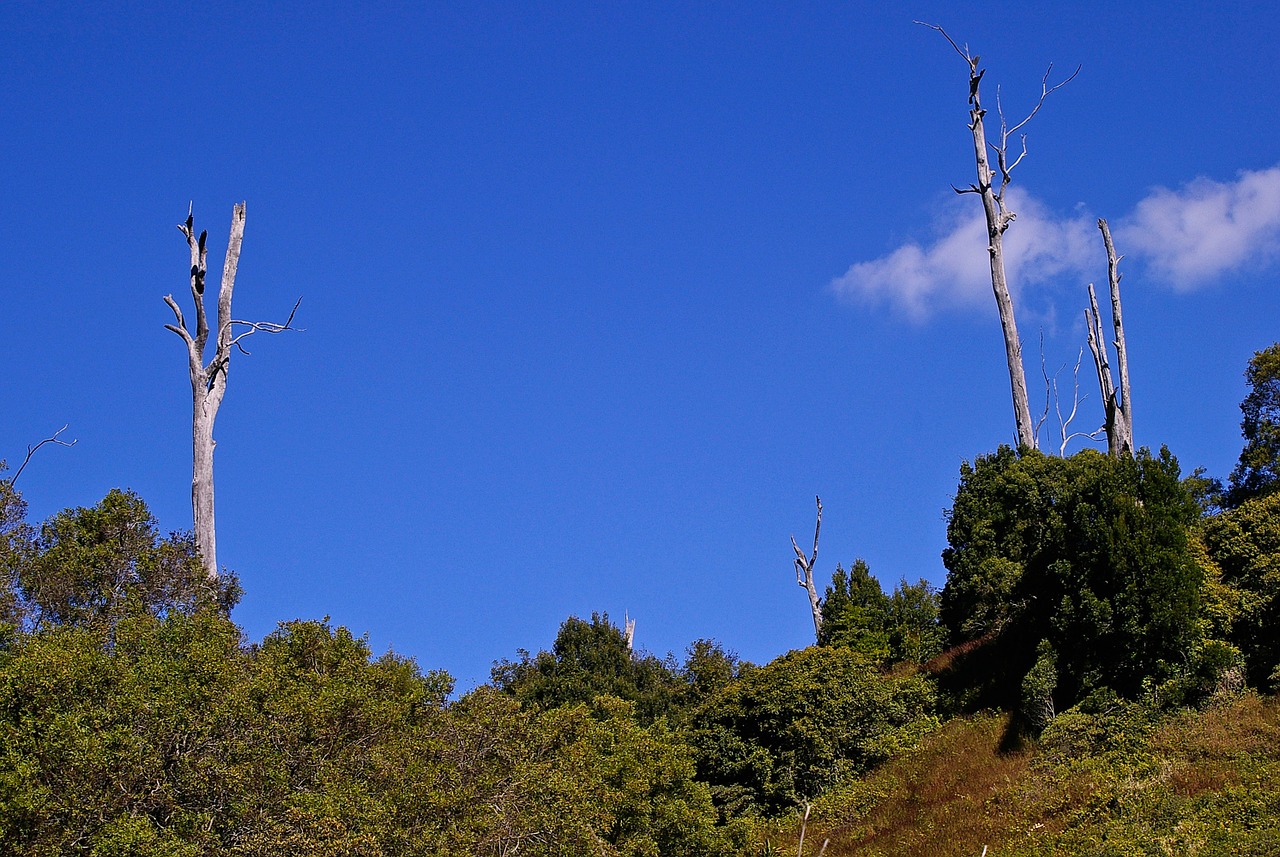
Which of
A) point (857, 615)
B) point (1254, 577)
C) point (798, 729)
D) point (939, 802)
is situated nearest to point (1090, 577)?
point (1254, 577)

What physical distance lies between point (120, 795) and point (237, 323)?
17.0m

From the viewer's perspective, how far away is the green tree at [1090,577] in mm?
22516

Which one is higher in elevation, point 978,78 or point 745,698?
point 978,78

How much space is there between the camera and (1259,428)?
1506 inches

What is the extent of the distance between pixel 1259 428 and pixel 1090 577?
60.4 ft

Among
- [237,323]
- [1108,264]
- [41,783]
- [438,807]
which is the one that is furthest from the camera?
[1108,264]

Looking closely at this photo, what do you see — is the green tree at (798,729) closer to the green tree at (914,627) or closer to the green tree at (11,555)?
the green tree at (914,627)

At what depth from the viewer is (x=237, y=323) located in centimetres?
2819

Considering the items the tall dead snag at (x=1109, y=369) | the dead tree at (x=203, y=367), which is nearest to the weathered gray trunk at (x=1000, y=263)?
the tall dead snag at (x=1109, y=369)

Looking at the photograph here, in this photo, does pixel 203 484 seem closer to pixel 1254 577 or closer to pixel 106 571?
pixel 106 571

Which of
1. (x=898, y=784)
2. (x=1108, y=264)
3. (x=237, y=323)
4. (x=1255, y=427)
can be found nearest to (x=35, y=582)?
(x=237, y=323)

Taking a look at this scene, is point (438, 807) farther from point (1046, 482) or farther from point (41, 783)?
point (1046, 482)

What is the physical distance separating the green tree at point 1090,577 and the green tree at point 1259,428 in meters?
11.3

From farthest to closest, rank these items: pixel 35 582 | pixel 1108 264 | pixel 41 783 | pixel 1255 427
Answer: pixel 1255 427
pixel 1108 264
pixel 35 582
pixel 41 783
